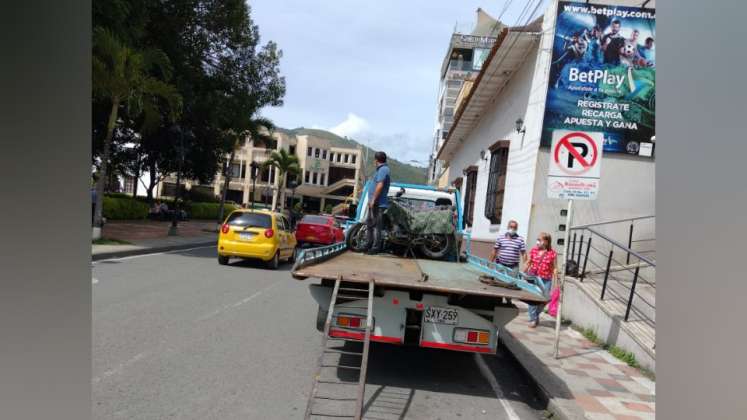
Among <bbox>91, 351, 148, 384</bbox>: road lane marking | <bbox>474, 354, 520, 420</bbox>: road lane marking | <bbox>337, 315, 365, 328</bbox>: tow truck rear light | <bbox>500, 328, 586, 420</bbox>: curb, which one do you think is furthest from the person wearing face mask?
<bbox>91, 351, 148, 384</bbox>: road lane marking

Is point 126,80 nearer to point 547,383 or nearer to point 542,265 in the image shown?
point 542,265

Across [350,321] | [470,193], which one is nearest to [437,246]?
[350,321]

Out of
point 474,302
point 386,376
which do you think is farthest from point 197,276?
point 474,302

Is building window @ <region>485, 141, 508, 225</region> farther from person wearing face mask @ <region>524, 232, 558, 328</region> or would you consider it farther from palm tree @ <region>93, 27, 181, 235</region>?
palm tree @ <region>93, 27, 181, 235</region>

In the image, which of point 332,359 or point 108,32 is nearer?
point 332,359

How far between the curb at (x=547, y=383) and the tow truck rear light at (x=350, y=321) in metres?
2.02

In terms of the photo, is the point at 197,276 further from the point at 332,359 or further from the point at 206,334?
the point at 332,359

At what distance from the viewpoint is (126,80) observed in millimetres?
15195

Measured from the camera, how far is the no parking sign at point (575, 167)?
22.9 feet

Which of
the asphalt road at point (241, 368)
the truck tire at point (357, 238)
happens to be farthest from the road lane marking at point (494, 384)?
the truck tire at point (357, 238)

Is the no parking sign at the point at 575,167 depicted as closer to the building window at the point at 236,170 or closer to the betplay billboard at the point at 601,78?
the betplay billboard at the point at 601,78

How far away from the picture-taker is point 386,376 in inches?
224
